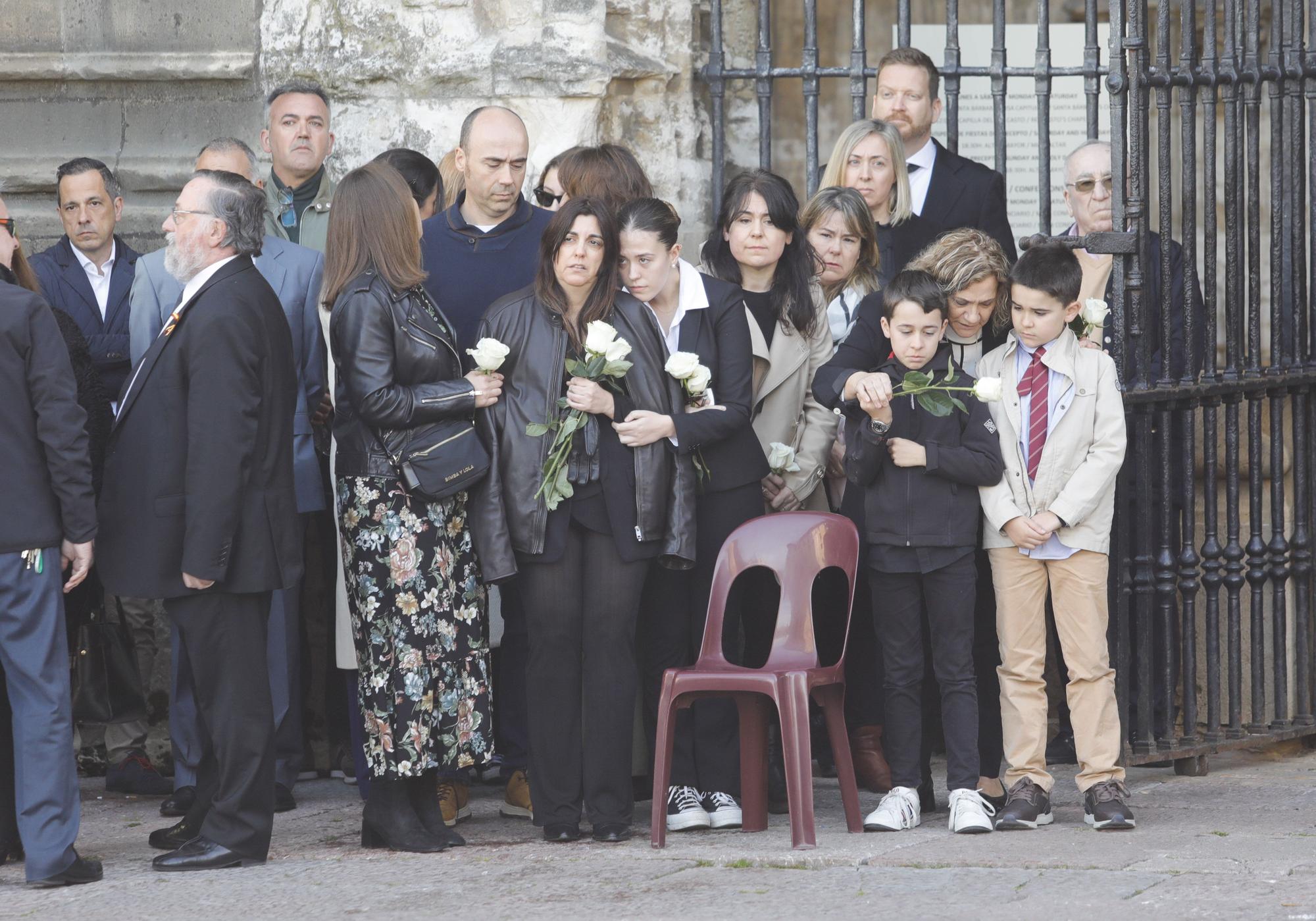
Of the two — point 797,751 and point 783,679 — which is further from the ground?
point 783,679

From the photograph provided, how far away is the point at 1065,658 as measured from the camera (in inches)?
206

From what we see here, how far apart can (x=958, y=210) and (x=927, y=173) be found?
0.23 meters

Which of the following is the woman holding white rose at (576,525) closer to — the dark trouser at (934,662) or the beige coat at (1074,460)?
the dark trouser at (934,662)

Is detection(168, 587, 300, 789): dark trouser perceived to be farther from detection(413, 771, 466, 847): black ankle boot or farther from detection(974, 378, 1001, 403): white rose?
detection(974, 378, 1001, 403): white rose

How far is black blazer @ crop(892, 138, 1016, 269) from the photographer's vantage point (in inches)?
243

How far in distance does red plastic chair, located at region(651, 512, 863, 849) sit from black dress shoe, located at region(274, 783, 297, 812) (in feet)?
4.22

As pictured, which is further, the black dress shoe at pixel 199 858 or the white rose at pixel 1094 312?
the white rose at pixel 1094 312

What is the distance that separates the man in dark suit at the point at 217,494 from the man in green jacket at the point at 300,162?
130cm

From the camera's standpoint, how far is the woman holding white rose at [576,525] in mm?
5086

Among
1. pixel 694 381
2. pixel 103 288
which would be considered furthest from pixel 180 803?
pixel 694 381

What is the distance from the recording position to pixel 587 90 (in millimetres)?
6582

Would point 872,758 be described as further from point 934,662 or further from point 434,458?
point 434,458

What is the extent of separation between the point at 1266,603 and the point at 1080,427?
2.27 m

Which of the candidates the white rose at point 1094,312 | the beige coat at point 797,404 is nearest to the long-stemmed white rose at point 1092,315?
the white rose at point 1094,312
